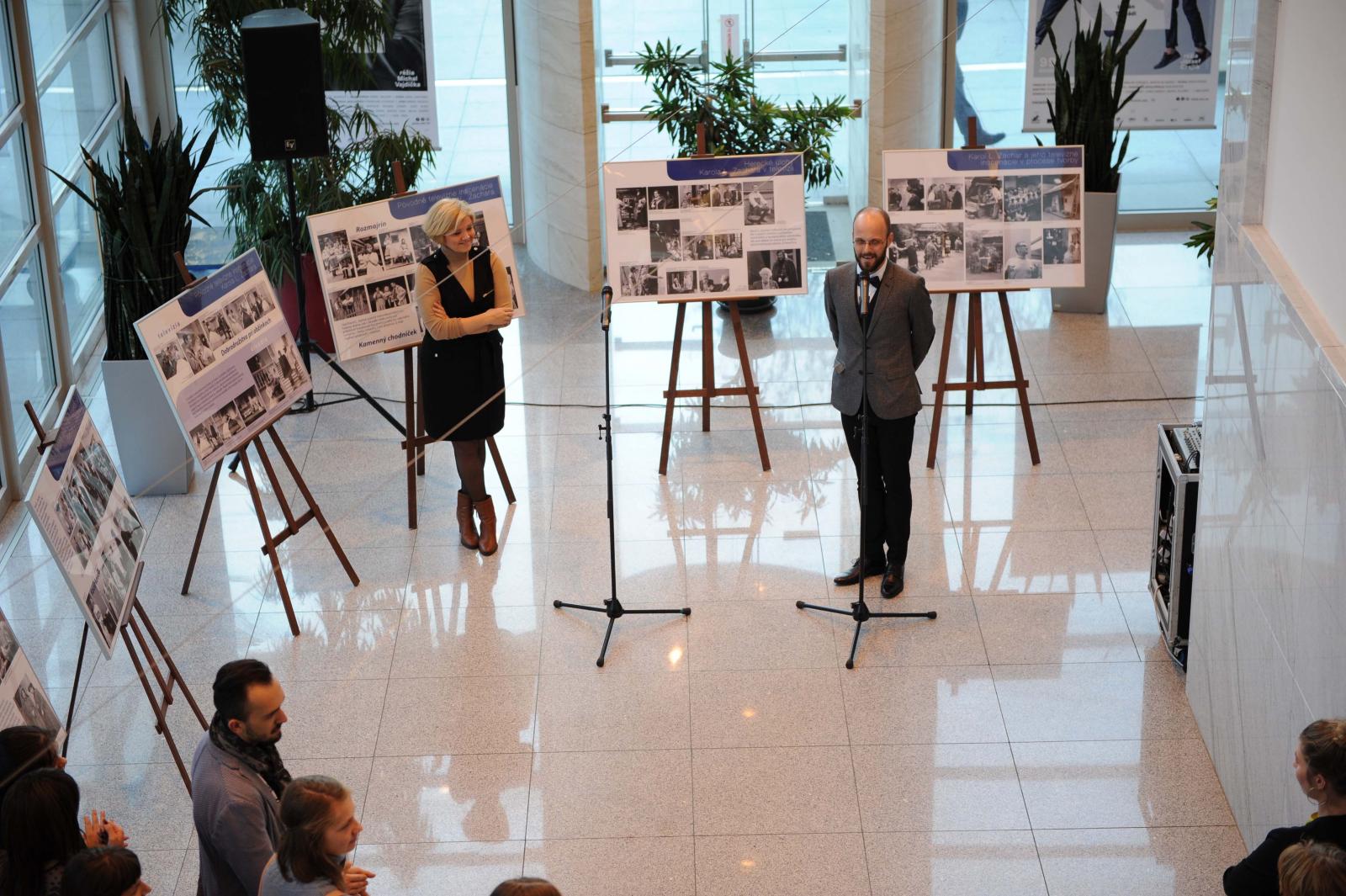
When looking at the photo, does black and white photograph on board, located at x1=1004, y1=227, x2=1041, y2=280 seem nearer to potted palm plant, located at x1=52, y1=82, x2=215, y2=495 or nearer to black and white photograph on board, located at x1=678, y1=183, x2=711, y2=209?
black and white photograph on board, located at x1=678, y1=183, x2=711, y2=209

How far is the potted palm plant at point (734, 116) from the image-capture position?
27.7 ft

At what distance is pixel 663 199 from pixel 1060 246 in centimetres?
180

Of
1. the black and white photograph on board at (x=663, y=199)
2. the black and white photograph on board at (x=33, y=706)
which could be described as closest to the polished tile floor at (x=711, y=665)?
the black and white photograph on board at (x=33, y=706)

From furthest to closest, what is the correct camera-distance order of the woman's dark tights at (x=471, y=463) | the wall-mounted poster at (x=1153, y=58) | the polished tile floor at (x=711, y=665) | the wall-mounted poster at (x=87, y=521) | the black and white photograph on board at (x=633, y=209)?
the wall-mounted poster at (x=1153, y=58), the black and white photograph on board at (x=633, y=209), the woman's dark tights at (x=471, y=463), the polished tile floor at (x=711, y=665), the wall-mounted poster at (x=87, y=521)

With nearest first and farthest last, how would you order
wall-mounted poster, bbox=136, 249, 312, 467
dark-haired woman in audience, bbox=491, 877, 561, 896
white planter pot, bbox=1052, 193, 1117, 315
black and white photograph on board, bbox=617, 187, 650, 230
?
dark-haired woman in audience, bbox=491, 877, 561, 896
wall-mounted poster, bbox=136, 249, 312, 467
black and white photograph on board, bbox=617, 187, 650, 230
white planter pot, bbox=1052, 193, 1117, 315

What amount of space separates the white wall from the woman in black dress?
9.41 feet

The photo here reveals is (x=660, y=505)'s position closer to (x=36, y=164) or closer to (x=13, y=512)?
(x=13, y=512)

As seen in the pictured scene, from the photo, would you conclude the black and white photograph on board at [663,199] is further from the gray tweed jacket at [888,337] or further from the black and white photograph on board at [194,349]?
the black and white photograph on board at [194,349]

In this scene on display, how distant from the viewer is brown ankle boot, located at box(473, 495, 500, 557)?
6219mm

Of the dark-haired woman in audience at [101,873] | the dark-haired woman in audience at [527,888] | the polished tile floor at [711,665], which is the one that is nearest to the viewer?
the dark-haired woman in audience at [527,888]

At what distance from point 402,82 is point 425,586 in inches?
168

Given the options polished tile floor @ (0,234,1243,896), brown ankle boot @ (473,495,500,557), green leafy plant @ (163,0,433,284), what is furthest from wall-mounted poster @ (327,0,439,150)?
brown ankle boot @ (473,495,500,557)

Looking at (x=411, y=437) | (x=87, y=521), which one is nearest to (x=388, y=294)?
(x=411, y=437)

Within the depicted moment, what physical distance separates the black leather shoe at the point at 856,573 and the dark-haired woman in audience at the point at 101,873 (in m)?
3.37
